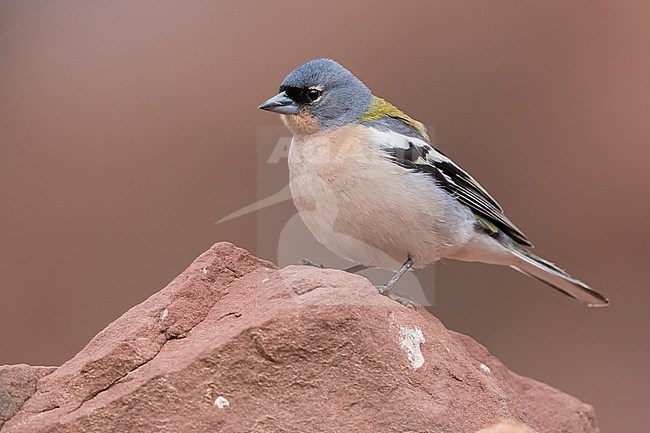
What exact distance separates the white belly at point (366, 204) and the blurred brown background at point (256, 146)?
4.02 meters

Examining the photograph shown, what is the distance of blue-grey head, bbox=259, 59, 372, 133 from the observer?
5691 millimetres

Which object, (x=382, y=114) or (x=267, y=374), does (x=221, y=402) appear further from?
(x=382, y=114)

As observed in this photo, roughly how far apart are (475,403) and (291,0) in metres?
6.95

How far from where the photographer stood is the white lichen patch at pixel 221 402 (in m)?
3.87

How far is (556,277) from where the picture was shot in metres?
6.30

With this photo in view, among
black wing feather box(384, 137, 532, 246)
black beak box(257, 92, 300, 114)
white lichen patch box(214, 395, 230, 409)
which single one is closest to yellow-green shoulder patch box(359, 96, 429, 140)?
black wing feather box(384, 137, 532, 246)

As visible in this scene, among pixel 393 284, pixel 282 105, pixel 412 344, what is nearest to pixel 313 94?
pixel 282 105

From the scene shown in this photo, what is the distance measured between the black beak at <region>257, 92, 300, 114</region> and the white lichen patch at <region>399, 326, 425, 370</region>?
186cm

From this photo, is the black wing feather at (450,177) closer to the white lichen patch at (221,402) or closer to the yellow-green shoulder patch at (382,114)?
the yellow-green shoulder patch at (382,114)

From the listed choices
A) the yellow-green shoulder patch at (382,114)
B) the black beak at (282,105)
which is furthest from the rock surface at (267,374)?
the yellow-green shoulder patch at (382,114)

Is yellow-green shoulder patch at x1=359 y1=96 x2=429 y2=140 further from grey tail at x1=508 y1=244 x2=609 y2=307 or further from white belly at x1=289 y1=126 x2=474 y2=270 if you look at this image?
grey tail at x1=508 y1=244 x2=609 y2=307

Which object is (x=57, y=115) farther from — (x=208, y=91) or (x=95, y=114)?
(x=208, y=91)

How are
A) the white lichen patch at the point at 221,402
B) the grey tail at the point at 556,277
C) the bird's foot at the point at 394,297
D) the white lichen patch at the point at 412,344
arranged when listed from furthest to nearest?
the grey tail at the point at 556,277 < the bird's foot at the point at 394,297 < the white lichen patch at the point at 412,344 < the white lichen patch at the point at 221,402

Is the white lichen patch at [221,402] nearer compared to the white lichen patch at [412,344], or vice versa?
the white lichen patch at [221,402]
